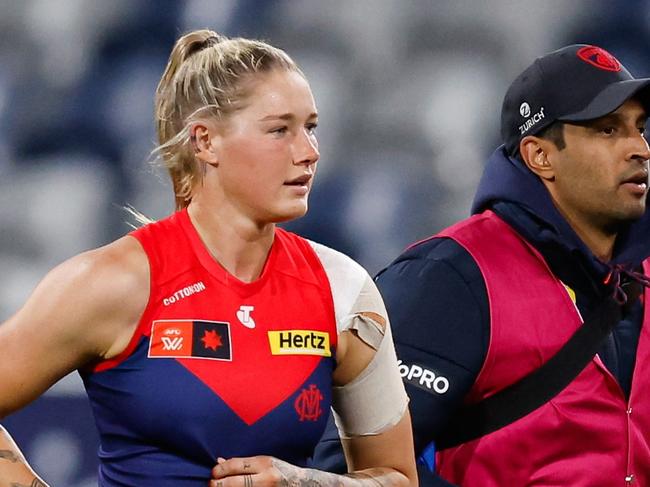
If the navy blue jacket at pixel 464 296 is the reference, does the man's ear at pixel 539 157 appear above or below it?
above

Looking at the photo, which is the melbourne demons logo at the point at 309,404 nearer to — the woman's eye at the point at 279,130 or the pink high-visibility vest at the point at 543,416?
the woman's eye at the point at 279,130

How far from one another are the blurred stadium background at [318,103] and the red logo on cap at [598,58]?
624 millimetres

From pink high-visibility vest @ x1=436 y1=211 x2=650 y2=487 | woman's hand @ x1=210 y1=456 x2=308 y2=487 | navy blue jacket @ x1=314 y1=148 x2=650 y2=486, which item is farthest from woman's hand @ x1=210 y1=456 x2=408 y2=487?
pink high-visibility vest @ x1=436 y1=211 x2=650 y2=487

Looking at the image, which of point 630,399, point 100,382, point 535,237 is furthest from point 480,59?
point 100,382

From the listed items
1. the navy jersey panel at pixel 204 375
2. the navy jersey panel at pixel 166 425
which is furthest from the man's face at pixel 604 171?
the navy jersey panel at pixel 166 425

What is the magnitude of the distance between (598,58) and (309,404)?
104 cm

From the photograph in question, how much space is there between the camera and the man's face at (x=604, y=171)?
7.90 feet

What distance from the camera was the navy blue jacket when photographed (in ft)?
7.21

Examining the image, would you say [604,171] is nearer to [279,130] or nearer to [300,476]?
[279,130]

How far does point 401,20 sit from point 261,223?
1427 millimetres

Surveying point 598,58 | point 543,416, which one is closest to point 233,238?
point 543,416

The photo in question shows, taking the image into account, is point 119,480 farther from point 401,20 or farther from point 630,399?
point 401,20

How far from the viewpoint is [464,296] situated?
2.23 m

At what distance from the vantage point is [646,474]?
2299 mm
